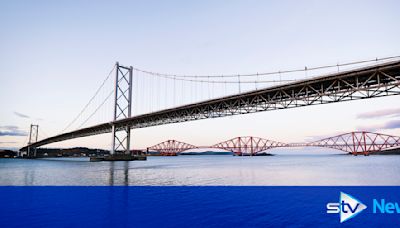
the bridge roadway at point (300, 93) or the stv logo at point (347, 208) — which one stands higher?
the bridge roadway at point (300, 93)

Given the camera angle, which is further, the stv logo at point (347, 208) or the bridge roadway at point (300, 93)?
the bridge roadway at point (300, 93)

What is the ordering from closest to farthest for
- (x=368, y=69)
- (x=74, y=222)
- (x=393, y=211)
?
(x=74, y=222)
(x=393, y=211)
(x=368, y=69)

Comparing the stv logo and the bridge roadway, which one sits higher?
the bridge roadway

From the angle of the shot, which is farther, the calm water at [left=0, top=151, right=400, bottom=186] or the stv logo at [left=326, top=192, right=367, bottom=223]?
the calm water at [left=0, top=151, right=400, bottom=186]

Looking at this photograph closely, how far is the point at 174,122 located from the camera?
46188mm

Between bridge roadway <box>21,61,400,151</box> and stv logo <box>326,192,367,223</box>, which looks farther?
bridge roadway <box>21,61,400,151</box>

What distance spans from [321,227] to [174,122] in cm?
3921

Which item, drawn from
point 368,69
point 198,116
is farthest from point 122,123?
point 368,69

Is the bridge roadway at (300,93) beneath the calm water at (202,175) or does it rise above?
above

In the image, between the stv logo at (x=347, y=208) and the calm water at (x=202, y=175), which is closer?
the stv logo at (x=347, y=208)

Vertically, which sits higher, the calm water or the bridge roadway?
the bridge roadway

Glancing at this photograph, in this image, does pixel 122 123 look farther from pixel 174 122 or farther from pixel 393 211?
pixel 393 211

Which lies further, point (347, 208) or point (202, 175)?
point (202, 175)

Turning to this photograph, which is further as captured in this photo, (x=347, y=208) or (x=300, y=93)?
(x=300, y=93)
